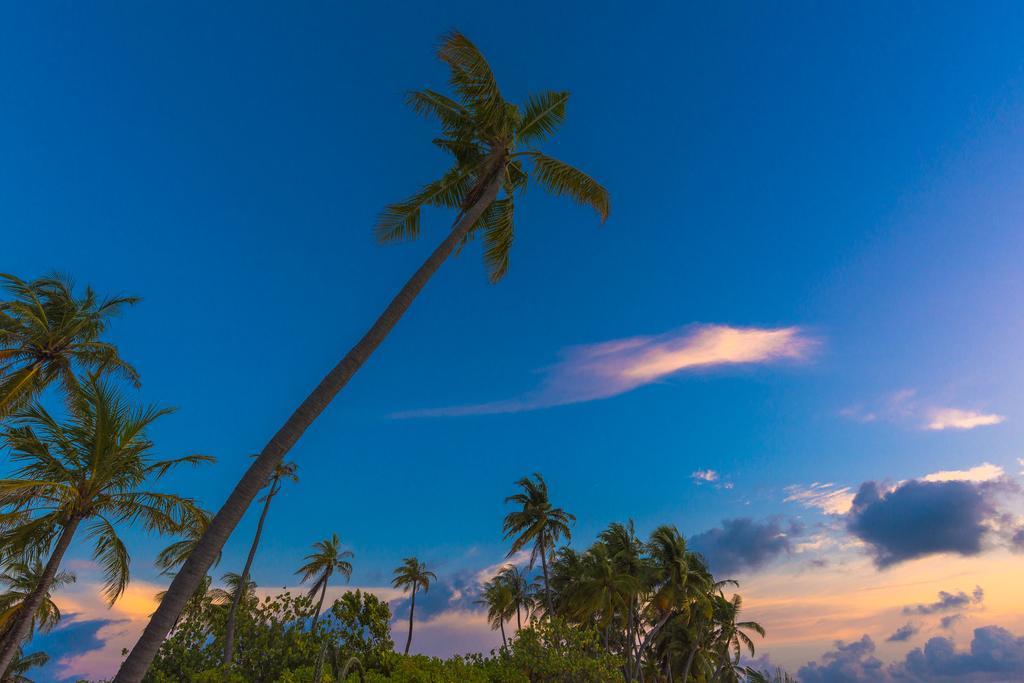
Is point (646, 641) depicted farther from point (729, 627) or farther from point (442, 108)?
point (442, 108)

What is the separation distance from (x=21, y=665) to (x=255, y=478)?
Answer: 2498 inches

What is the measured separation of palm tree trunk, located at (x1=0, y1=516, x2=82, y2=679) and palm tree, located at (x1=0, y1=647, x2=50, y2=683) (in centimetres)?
4055

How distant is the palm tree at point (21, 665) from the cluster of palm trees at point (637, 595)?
141 feet

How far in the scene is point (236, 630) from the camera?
30.4 m

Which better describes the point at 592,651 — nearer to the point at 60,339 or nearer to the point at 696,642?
the point at 696,642

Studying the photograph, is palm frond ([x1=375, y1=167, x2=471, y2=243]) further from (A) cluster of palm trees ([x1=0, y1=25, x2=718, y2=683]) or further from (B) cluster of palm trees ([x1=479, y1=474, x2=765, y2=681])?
(B) cluster of palm trees ([x1=479, y1=474, x2=765, y2=681])

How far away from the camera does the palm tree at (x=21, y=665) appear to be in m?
44.3

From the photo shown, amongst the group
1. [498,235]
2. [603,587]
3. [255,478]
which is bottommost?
[255,478]

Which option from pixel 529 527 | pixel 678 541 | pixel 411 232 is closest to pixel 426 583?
pixel 529 527

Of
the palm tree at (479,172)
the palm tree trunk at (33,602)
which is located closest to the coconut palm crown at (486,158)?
the palm tree at (479,172)

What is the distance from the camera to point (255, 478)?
322 inches

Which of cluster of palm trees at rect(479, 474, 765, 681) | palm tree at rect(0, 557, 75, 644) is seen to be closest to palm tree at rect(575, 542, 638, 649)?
cluster of palm trees at rect(479, 474, 765, 681)

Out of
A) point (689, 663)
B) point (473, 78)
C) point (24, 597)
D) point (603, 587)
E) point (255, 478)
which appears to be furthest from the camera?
point (689, 663)

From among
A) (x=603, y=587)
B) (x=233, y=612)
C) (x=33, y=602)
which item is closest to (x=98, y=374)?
(x=33, y=602)
